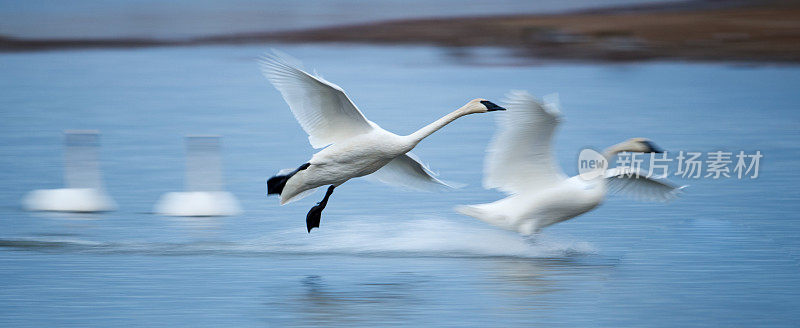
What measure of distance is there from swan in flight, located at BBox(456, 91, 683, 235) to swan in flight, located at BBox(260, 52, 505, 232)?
0.28 m

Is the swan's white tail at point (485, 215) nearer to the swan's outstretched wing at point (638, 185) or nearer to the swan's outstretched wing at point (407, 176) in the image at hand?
the swan's outstretched wing at point (407, 176)

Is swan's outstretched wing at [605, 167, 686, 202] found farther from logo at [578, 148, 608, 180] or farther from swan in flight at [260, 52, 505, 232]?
swan in flight at [260, 52, 505, 232]

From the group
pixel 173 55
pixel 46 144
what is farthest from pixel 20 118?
pixel 173 55

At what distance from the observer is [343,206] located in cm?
1214

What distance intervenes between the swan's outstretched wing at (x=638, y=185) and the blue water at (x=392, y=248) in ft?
1.76

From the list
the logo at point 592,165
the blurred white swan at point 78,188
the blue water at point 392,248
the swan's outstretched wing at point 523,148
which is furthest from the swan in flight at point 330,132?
the blurred white swan at point 78,188

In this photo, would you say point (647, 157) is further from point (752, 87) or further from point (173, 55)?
point (173, 55)

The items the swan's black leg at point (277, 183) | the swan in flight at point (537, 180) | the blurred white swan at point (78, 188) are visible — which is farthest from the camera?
the blurred white swan at point (78, 188)

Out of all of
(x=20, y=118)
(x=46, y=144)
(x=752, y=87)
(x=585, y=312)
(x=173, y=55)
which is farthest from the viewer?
(x=173, y=55)

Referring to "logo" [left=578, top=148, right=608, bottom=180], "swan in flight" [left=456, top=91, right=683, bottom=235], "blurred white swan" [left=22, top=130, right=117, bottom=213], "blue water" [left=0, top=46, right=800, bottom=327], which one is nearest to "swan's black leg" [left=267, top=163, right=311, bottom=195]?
"blue water" [left=0, top=46, right=800, bottom=327]

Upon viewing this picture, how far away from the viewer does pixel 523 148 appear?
9195mm

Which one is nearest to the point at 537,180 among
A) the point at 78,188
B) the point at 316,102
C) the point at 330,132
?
the point at 330,132

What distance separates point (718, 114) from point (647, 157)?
6300 millimetres

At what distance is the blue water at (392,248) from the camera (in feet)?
26.7
